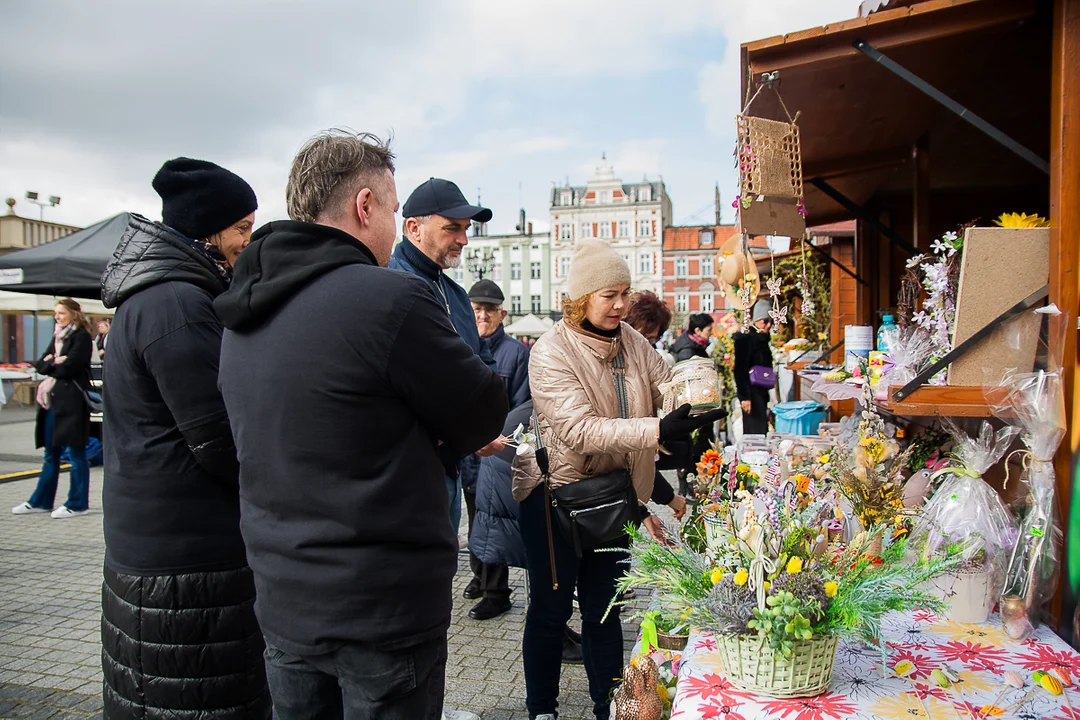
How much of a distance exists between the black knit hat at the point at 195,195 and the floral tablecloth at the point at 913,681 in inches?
76.4

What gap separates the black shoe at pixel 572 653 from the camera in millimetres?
3930

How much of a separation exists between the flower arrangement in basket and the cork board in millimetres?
872

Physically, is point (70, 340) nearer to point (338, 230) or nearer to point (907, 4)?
point (338, 230)

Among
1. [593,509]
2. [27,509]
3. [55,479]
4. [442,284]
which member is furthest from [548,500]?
[27,509]

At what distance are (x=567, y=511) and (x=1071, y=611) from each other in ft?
5.21

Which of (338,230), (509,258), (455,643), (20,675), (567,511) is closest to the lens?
(338,230)

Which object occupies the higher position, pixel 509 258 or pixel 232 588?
pixel 509 258

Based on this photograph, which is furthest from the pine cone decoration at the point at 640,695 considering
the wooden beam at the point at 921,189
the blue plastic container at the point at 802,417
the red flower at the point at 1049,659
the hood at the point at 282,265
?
the blue plastic container at the point at 802,417

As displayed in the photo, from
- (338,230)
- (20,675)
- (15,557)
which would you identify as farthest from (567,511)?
(15,557)

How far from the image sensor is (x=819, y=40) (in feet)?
8.76

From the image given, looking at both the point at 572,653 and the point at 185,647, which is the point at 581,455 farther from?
the point at 572,653

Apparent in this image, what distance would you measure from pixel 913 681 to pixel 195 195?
8.07 ft

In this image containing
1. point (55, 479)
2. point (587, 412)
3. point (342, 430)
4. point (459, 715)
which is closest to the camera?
point (342, 430)

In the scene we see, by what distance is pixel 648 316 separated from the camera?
6172 mm
